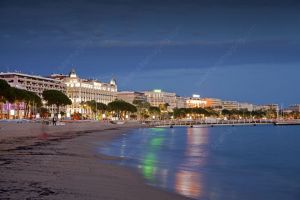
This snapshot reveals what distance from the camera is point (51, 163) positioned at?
792 inches

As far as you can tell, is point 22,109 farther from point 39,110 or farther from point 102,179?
point 102,179

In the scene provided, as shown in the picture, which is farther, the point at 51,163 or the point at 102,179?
the point at 51,163

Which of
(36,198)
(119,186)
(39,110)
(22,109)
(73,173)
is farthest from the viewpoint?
(39,110)

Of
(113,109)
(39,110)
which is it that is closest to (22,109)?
(39,110)

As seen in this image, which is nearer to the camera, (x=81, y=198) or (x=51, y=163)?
(x=81, y=198)

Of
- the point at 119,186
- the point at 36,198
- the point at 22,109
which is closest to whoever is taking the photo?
the point at 36,198

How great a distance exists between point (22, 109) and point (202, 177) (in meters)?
144

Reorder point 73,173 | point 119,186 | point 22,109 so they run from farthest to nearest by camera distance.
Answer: point 22,109
point 73,173
point 119,186

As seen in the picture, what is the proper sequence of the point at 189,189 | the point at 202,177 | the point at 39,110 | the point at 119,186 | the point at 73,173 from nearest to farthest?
1. the point at 119,186
2. the point at 189,189
3. the point at 73,173
4. the point at 202,177
5. the point at 39,110

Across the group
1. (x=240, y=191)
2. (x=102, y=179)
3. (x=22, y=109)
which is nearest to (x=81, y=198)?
(x=102, y=179)

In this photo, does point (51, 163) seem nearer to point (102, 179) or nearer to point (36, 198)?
point (102, 179)

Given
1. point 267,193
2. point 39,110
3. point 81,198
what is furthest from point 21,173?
point 39,110

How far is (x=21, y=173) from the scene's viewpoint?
1563 cm

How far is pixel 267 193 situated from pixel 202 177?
425 cm
